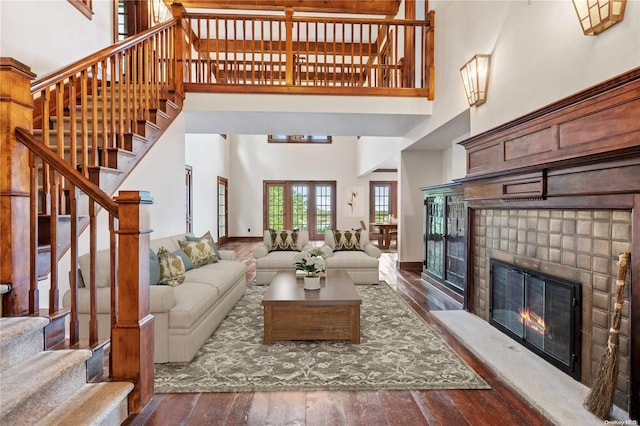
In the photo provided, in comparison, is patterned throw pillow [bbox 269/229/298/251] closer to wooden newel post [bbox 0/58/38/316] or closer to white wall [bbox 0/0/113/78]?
white wall [bbox 0/0/113/78]

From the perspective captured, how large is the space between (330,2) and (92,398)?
638 centimetres

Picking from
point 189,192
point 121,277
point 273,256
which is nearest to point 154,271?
point 121,277

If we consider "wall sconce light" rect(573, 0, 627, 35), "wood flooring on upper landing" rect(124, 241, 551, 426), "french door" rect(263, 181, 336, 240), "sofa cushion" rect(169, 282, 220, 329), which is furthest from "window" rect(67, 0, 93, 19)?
"french door" rect(263, 181, 336, 240)

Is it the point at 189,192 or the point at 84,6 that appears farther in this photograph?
the point at 189,192

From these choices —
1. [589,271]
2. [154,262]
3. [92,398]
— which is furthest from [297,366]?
[589,271]

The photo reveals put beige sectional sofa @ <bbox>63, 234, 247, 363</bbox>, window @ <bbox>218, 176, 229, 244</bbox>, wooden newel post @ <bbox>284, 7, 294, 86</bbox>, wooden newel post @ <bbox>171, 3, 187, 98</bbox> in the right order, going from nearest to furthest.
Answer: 1. beige sectional sofa @ <bbox>63, 234, 247, 363</bbox>
2. wooden newel post @ <bbox>171, 3, 187, 98</bbox>
3. wooden newel post @ <bbox>284, 7, 294, 86</bbox>
4. window @ <bbox>218, 176, 229, 244</bbox>

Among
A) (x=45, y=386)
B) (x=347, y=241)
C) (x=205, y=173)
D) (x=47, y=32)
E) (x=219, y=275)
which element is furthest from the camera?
(x=205, y=173)

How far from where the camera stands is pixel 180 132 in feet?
15.5

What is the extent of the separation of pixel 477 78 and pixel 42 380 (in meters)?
3.86

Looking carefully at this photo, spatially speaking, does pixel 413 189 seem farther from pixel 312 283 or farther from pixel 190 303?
pixel 190 303

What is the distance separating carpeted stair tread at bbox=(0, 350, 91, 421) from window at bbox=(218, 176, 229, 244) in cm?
885

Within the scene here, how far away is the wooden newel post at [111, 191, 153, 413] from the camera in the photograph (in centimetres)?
179

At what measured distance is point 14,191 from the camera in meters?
1.78

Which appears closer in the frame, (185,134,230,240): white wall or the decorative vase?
the decorative vase
